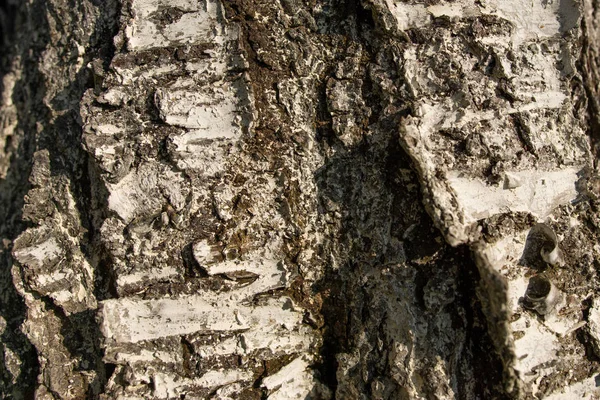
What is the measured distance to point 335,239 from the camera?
1.14 meters

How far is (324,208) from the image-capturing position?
3.73ft

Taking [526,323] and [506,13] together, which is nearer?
[526,323]

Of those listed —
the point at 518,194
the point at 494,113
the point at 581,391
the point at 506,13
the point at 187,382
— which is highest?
the point at 506,13

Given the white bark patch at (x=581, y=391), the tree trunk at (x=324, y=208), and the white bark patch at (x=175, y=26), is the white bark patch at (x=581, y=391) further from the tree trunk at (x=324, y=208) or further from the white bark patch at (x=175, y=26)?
the white bark patch at (x=175, y=26)

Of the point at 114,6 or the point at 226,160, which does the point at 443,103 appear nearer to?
the point at 226,160

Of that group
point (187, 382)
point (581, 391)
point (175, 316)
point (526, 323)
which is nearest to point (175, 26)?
point (175, 316)

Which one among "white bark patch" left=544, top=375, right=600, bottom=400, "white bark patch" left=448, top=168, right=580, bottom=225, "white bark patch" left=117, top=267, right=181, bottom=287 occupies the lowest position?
"white bark patch" left=544, top=375, right=600, bottom=400

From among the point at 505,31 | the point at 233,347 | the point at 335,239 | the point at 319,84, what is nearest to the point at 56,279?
the point at 233,347

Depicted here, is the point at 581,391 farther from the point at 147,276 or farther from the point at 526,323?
the point at 147,276

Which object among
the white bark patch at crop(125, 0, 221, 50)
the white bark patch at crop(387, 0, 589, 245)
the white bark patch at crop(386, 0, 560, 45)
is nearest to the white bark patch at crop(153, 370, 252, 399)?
the white bark patch at crop(387, 0, 589, 245)

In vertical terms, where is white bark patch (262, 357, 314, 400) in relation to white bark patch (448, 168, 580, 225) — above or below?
below

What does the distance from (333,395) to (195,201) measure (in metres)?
0.52

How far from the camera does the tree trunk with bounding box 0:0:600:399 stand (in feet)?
3.44

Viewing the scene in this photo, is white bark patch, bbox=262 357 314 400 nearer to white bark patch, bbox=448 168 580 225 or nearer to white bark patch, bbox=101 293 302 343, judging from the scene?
white bark patch, bbox=101 293 302 343
